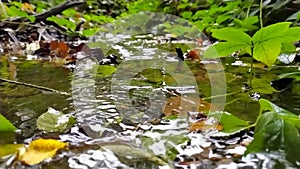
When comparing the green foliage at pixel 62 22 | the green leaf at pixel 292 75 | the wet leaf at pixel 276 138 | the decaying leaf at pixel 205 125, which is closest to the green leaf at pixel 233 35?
the green leaf at pixel 292 75

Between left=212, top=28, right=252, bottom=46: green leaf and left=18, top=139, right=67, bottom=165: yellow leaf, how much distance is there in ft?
1.31

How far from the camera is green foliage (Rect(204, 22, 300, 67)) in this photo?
770 millimetres

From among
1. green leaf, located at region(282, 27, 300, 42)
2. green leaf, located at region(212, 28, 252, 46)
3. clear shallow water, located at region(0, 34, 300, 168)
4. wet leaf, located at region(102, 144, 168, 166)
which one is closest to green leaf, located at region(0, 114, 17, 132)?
clear shallow water, located at region(0, 34, 300, 168)

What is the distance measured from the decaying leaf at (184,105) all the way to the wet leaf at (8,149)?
0.26m

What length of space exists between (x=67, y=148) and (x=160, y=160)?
13cm

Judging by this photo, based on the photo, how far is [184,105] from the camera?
0.74 meters

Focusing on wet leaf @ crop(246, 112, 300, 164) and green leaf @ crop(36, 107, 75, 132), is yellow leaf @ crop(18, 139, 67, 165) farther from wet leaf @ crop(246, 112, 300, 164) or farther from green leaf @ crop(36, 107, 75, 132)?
wet leaf @ crop(246, 112, 300, 164)

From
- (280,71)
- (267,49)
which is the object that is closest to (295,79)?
(267,49)

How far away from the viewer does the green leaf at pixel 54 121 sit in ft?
2.03

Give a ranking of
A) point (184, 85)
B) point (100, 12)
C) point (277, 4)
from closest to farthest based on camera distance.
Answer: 1. point (184, 85)
2. point (277, 4)
3. point (100, 12)

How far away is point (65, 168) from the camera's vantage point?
46 centimetres

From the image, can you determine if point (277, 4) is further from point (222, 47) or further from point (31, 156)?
point (31, 156)

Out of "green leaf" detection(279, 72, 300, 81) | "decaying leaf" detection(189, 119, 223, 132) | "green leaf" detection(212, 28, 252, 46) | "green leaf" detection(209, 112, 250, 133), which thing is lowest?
"decaying leaf" detection(189, 119, 223, 132)

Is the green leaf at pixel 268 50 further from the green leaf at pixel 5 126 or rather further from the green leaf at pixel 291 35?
the green leaf at pixel 5 126
